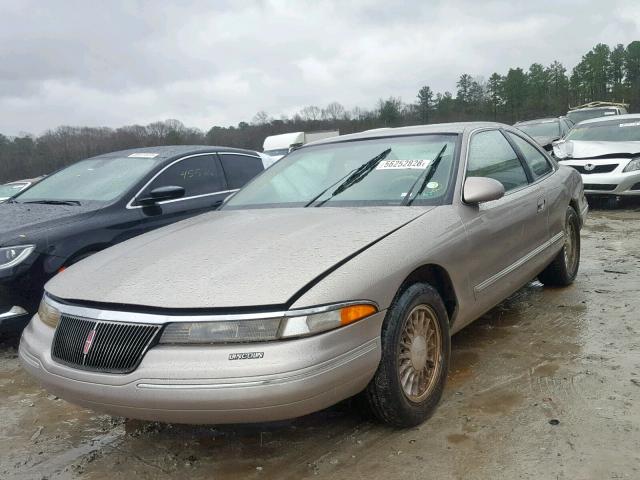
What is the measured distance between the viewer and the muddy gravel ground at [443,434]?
2.43 metres

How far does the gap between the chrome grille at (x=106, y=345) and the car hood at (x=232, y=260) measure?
0.35 ft

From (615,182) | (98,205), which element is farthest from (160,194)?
(615,182)

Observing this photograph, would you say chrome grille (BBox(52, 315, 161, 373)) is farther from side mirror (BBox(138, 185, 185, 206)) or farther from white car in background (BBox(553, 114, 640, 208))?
white car in background (BBox(553, 114, 640, 208))

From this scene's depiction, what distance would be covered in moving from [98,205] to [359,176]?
7.76 ft

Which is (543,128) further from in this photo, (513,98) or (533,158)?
(513,98)

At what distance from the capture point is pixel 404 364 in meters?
2.70

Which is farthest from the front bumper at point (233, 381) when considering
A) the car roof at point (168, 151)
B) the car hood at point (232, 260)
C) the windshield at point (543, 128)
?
the windshield at point (543, 128)

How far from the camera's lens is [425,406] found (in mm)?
2770

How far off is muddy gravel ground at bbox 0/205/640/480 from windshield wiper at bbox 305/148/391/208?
1.24 m

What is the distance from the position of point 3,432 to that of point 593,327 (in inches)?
146

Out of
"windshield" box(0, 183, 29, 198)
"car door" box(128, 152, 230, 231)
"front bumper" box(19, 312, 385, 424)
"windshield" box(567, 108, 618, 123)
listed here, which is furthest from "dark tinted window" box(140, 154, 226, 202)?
"windshield" box(567, 108, 618, 123)

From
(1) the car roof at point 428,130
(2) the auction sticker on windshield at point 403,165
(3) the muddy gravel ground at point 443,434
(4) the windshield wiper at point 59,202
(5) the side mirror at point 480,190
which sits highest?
(1) the car roof at point 428,130

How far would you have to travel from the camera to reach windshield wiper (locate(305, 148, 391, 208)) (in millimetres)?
3507

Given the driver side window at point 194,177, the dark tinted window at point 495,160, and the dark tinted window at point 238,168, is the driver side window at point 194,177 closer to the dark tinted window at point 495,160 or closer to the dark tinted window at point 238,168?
the dark tinted window at point 238,168
